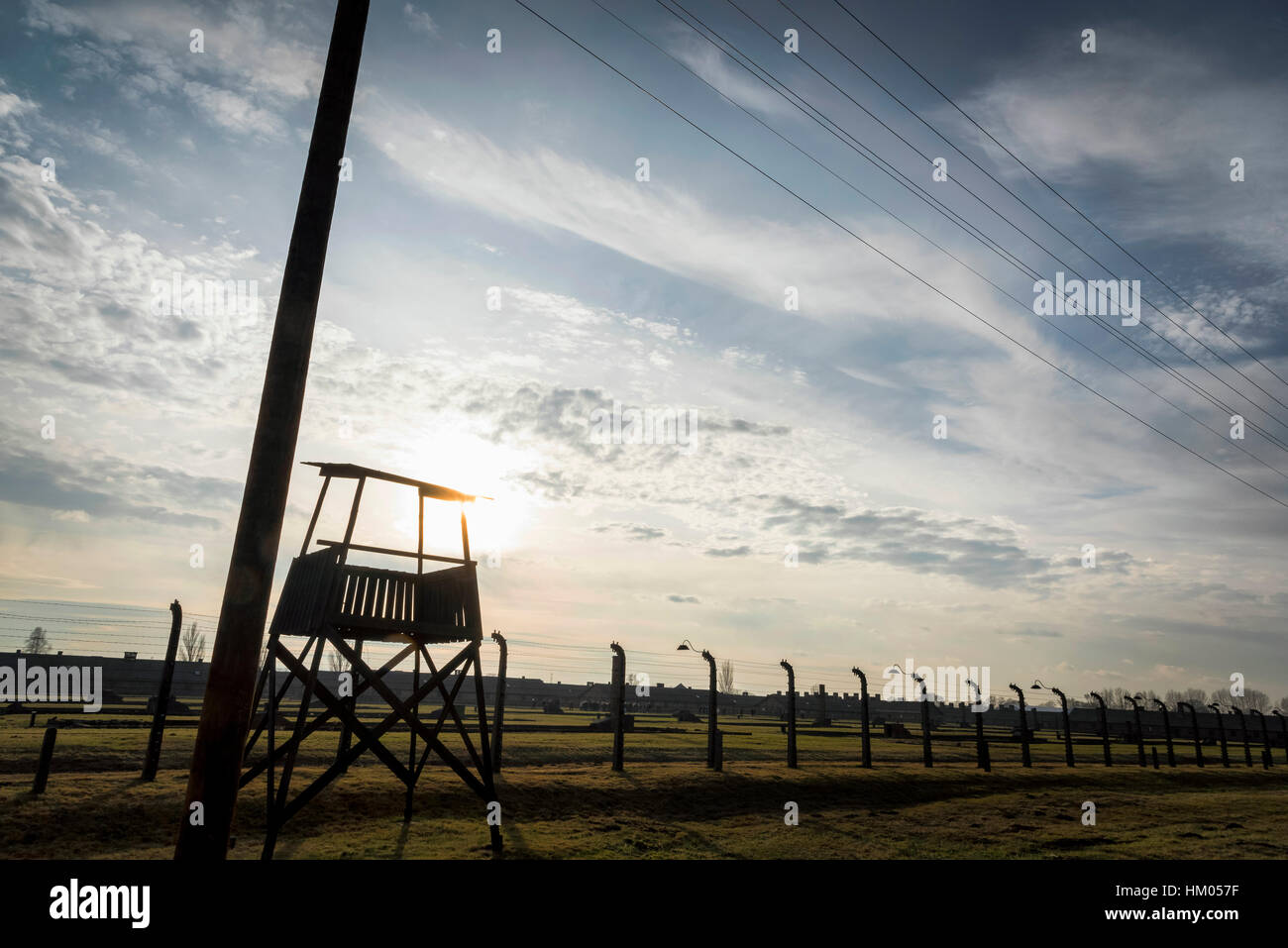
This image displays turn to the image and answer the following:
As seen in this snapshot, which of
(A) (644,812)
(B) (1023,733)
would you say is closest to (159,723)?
(A) (644,812)

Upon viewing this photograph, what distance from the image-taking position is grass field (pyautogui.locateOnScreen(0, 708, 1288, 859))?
11383 mm

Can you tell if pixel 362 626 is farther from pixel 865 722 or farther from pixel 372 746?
pixel 865 722

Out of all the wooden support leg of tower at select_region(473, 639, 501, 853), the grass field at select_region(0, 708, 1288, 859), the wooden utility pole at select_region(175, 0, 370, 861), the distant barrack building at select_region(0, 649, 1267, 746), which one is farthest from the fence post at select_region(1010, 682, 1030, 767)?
the distant barrack building at select_region(0, 649, 1267, 746)

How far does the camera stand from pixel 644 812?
1544cm

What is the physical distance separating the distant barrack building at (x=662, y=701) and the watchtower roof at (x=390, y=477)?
56337mm

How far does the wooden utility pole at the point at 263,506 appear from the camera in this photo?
6.50m

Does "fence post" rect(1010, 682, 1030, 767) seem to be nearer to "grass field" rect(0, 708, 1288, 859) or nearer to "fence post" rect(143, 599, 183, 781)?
"grass field" rect(0, 708, 1288, 859)

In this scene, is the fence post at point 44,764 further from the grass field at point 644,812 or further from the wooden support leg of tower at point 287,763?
the wooden support leg of tower at point 287,763

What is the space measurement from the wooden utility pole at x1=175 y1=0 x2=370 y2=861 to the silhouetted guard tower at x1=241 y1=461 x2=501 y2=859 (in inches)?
163

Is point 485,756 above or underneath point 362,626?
underneath

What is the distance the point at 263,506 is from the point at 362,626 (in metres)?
5.64

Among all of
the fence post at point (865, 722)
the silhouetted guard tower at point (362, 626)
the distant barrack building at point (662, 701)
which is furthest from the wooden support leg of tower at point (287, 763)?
the distant barrack building at point (662, 701)

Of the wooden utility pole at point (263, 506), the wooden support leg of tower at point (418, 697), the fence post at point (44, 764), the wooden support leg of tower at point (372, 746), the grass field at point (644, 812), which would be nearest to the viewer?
the wooden utility pole at point (263, 506)
